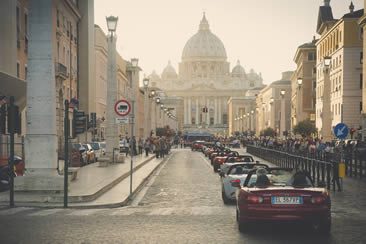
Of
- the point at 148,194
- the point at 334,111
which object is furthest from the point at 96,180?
the point at 334,111

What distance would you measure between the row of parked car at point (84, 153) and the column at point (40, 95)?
49.2 ft

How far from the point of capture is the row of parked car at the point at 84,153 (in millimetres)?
37188

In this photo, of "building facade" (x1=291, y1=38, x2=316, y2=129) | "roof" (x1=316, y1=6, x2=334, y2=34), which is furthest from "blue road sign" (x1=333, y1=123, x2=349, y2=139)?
"building facade" (x1=291, y1=38, x2=316, y2=129)

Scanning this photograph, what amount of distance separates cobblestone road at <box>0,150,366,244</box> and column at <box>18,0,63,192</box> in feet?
10.3

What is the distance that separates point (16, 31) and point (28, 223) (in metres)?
26.3

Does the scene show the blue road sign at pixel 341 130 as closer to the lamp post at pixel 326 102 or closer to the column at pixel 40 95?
the column at pixel 40 95

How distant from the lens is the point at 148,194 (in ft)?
74.0

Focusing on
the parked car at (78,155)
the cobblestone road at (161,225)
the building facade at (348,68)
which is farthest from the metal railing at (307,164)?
the building facade at (348,68)

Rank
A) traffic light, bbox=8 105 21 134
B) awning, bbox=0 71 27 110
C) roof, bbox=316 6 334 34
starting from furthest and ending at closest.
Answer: roof, bbox=316 6 334 34 → awning, bbox=0 71 27 110 → traffic light, bbox=8 105 21 134

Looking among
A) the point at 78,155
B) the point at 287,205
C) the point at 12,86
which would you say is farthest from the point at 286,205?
the point at 78,155

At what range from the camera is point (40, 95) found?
20.7 meters

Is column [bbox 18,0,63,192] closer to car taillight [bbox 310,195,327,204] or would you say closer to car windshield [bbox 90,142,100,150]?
car taillight [bbox 310,195,327,204]

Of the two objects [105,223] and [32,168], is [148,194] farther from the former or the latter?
[105,223]

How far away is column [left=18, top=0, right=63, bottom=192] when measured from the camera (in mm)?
20672
